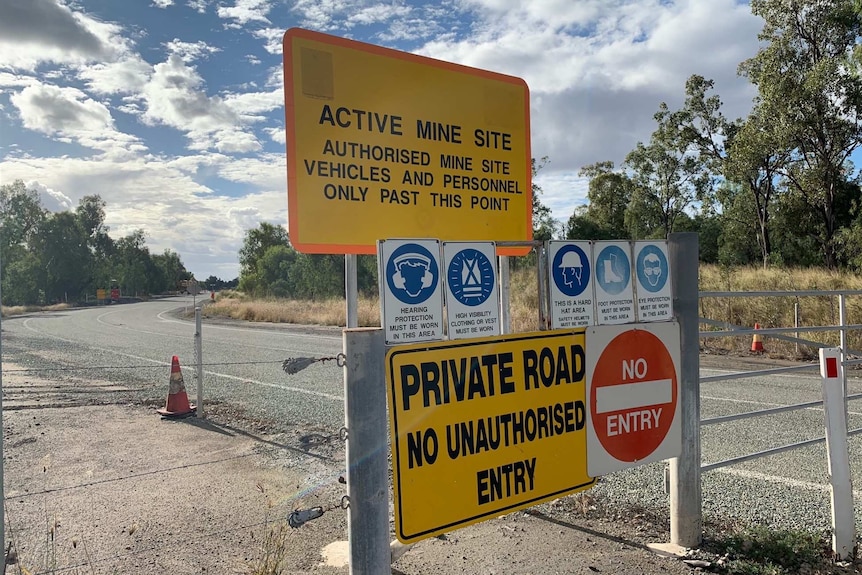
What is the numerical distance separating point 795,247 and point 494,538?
39935 millimetres

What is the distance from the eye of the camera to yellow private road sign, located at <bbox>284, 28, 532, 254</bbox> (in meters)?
2.87

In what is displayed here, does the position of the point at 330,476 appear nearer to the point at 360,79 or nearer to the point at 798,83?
the point at 360,79

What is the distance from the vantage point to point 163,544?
11.6ft

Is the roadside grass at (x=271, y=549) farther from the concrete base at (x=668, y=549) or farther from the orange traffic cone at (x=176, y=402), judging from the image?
the orange traffic cone at (x=176, y=402)

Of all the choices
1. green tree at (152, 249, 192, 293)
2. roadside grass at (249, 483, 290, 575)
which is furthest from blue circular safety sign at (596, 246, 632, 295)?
green tree at (152, 249, 192, 293)

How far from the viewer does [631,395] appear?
3270mm

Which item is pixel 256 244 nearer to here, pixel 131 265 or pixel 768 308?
pixel 131 265

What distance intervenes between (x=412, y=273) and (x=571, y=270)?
0.98m

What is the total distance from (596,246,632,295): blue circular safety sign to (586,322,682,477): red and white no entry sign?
23cm

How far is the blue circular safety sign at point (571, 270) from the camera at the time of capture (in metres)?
3.03

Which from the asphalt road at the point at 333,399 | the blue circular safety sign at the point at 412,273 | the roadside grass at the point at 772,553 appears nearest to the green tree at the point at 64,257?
the asphalt road at the point at 333,399

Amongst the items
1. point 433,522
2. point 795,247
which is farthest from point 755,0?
point 433,522

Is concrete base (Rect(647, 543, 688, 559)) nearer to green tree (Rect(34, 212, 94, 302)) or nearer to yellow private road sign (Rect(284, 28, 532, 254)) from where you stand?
yellow private road sign (Rect(284, 28, 532, 254))

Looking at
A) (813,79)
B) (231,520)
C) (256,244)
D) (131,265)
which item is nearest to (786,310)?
(813,79)
